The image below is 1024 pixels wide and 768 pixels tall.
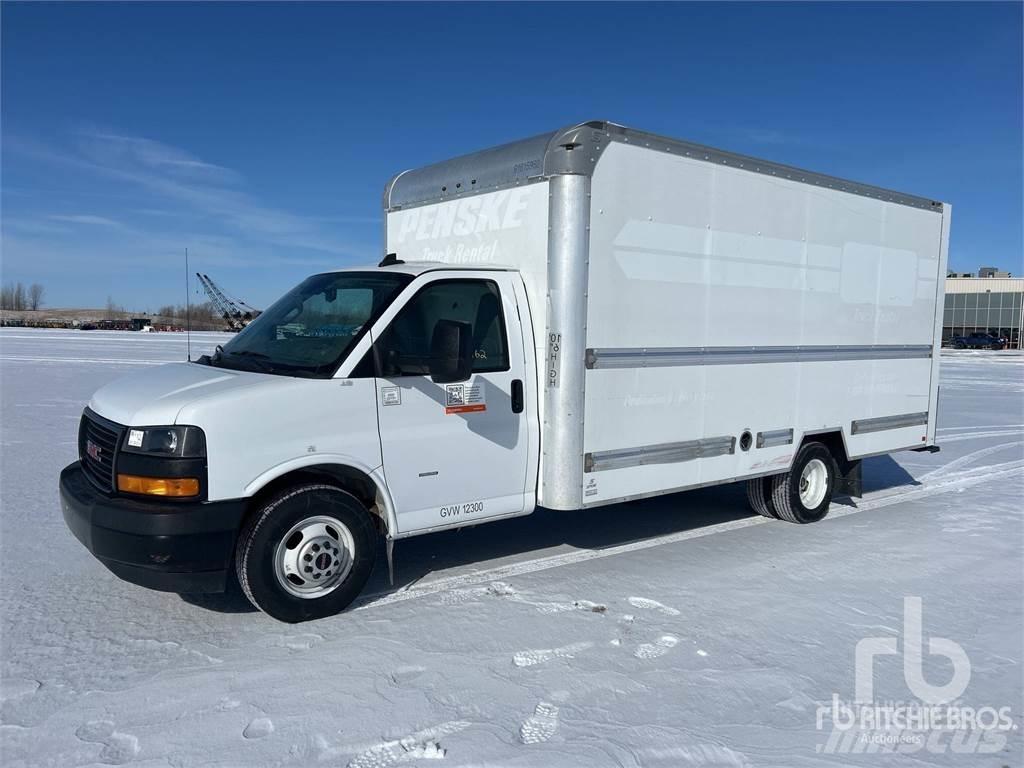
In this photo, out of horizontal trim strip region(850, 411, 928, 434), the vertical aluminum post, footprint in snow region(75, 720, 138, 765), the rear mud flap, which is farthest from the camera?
the rear mud flap

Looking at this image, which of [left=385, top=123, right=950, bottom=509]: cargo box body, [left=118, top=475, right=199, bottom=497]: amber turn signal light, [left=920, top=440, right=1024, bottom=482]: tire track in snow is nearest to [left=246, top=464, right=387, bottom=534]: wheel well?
[left=118, top=475, right=199, bottom=497]: amber turn signal light

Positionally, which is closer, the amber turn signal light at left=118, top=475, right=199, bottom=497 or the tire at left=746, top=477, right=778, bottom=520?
the amber turn signal light at left=118, top=475, right=199, bottom=497

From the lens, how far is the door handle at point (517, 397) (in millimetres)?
5594

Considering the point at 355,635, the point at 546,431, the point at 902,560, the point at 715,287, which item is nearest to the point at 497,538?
the point at 546,431

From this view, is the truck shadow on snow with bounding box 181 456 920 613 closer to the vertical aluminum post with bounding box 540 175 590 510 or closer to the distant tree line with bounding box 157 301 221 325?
the vertical aluminum post with bounding box 540 175 590 510

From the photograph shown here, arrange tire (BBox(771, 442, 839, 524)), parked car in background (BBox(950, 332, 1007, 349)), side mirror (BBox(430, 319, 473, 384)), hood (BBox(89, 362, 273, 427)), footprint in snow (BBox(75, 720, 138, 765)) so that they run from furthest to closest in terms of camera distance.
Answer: parked car in background (BBox(950, 332, 1007, 349)), tire (BBox(771, 442, 839, 524)), side mirror (BBox(430, 319, 473, 384)), hood (BBox(89, 362, 273, 427)), footprint in snow (BBox(75, 720, 138, 765))

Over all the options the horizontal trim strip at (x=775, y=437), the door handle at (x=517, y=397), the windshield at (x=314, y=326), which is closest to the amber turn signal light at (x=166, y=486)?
the windshield at (x=314, y=326)

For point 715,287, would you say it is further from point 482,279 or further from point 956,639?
point 956,639

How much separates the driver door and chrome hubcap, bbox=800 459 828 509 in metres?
3.41

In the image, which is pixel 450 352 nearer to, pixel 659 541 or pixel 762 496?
pixel 659 541

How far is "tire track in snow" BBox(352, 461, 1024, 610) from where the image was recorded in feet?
18.1

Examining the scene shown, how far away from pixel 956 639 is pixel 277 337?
473 centimetres

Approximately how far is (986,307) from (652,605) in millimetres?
78165

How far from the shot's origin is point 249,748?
11.7 ft
